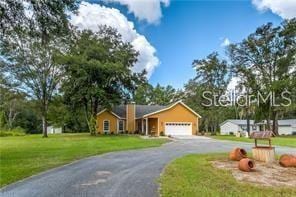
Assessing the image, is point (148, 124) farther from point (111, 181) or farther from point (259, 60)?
point (111, 181)

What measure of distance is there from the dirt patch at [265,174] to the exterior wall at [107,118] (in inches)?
1234

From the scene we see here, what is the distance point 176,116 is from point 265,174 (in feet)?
95.2

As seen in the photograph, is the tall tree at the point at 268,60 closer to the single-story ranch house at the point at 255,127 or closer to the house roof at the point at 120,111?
the single-story ranch house at the point at 255,127

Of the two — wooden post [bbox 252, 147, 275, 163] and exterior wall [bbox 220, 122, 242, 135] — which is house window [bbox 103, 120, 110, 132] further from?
wooden post [bbox 252, 147, 275, 163]

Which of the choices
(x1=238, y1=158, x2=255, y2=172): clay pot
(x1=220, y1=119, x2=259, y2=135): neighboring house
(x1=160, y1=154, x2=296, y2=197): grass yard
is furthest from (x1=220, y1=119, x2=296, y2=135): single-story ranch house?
(x1=160, y1=154, x2=296, y2=197): grass yard

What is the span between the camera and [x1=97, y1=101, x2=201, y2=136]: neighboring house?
39.5 m

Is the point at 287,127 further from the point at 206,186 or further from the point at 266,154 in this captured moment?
the point at 206,186

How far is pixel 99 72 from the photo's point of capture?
35.4m

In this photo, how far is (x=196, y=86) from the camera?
58625 millimetres

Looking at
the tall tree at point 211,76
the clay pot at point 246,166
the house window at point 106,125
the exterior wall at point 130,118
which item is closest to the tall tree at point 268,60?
the tall tree at point 211,76

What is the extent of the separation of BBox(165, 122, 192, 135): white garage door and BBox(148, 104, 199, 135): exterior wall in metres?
0.39

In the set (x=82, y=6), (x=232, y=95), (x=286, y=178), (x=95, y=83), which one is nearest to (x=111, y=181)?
→ (x=286, y=178)

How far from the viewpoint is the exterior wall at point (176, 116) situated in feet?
129

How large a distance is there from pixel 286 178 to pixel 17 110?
53.7 m
